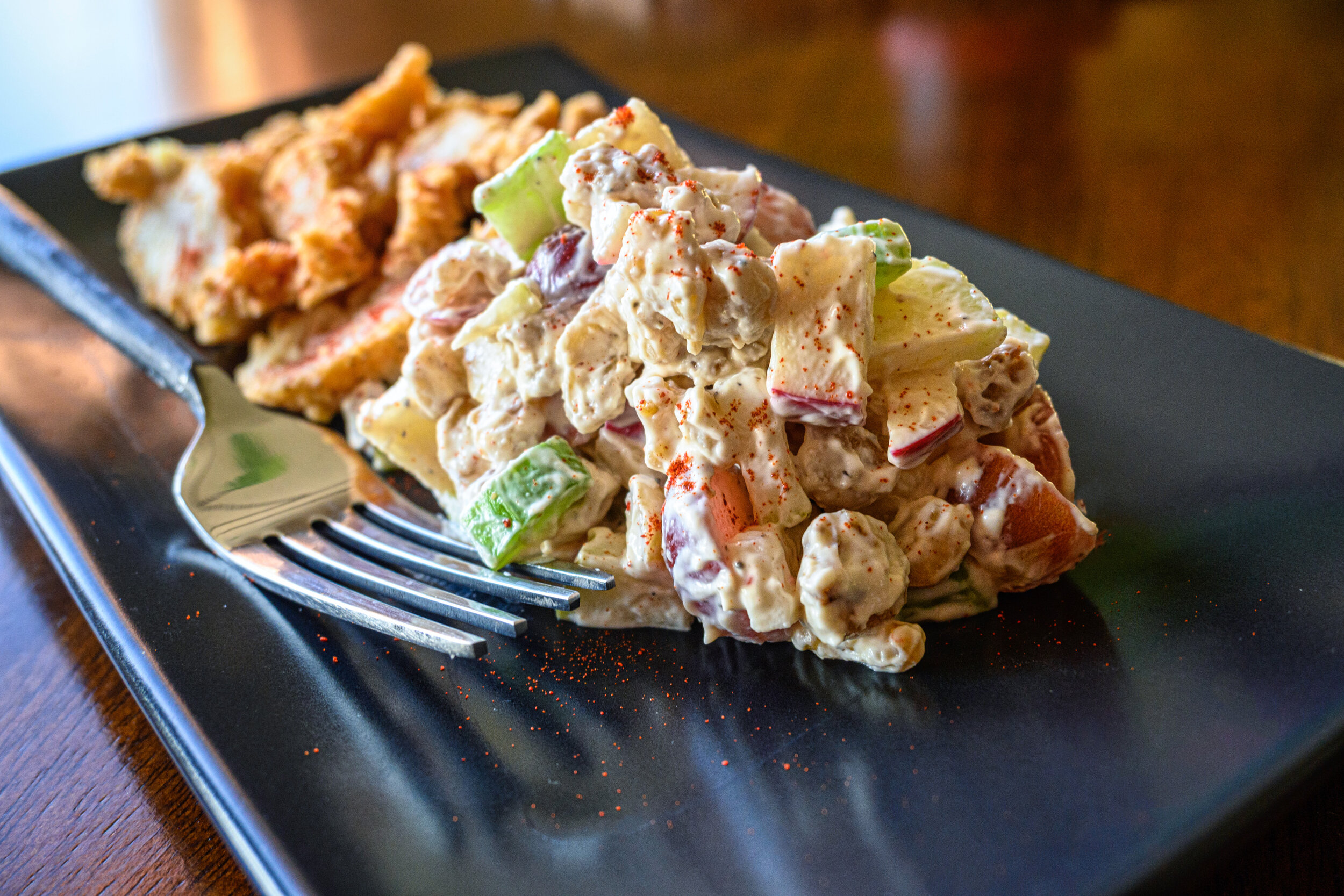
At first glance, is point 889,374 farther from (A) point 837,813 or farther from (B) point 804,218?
(A) point 837,813

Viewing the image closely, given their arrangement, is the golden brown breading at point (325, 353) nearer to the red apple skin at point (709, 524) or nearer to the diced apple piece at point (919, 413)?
the red apple skin at point (709, 524)

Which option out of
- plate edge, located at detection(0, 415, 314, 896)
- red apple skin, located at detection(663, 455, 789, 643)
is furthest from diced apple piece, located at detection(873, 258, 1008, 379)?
plate edge, located at detection(0, 415, 314, 896)

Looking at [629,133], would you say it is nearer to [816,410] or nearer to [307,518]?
[816,410]

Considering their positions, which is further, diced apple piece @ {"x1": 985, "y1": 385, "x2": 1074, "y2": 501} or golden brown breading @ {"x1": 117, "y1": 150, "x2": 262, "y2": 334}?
golden brown breading @ {"x1": 117, "y1": 150, "x2": 262, "y2": 334}

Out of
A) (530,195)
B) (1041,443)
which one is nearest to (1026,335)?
(1041,443)

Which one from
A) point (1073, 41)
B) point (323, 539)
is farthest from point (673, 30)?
point (323, 539)

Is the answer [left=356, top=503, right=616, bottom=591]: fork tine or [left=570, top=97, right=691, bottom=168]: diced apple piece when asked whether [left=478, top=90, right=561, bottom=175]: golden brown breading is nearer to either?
[left=570, top=97, right=691, bottom=168]: diced apple piece
